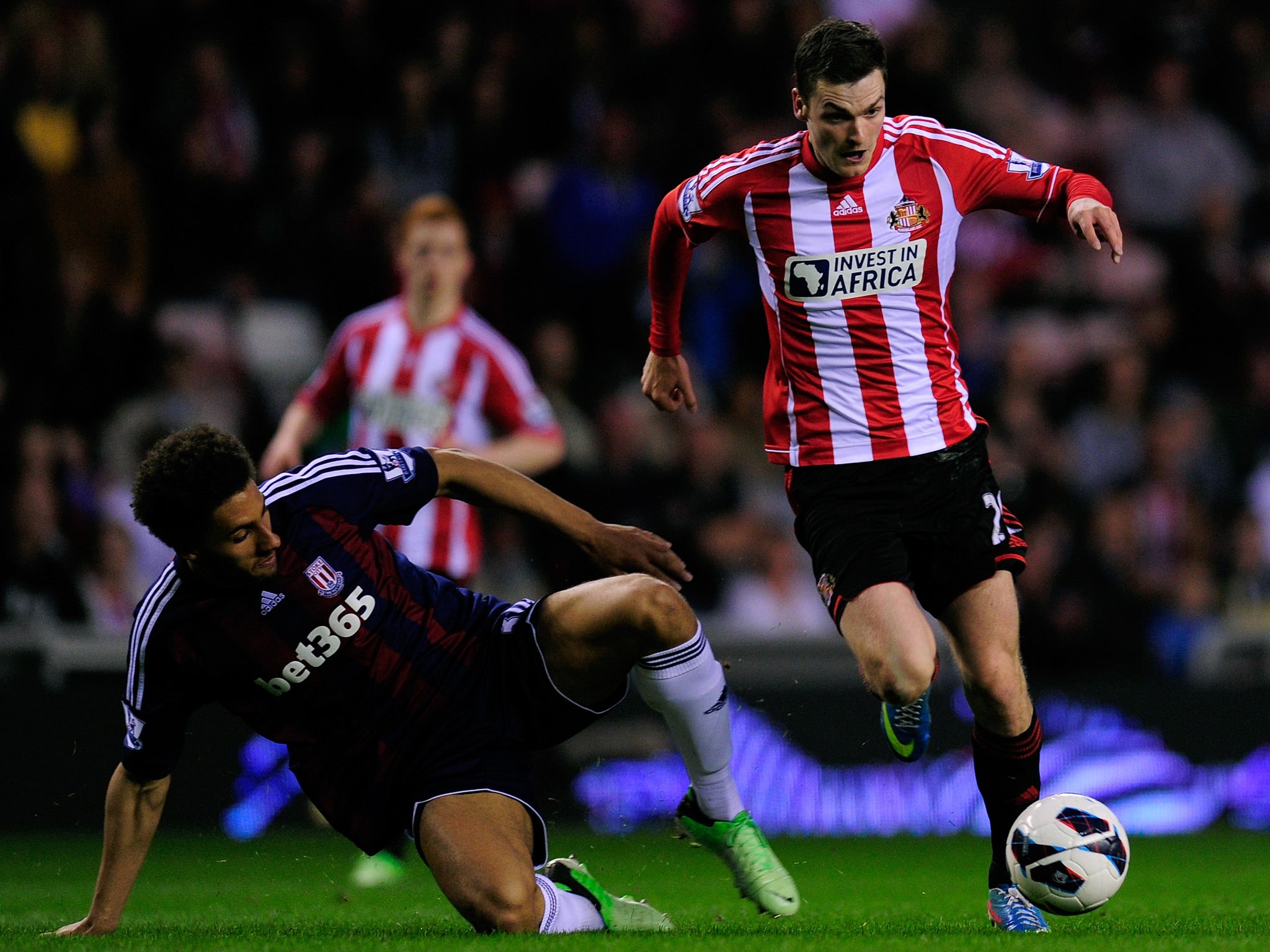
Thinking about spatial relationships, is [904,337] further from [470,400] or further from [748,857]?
[470,400]

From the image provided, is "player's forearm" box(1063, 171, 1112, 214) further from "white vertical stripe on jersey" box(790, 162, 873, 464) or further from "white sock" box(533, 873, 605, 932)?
"white sock" box(533, 873, 605, 932)

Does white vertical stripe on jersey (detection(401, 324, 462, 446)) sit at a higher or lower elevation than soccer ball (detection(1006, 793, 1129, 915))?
higher

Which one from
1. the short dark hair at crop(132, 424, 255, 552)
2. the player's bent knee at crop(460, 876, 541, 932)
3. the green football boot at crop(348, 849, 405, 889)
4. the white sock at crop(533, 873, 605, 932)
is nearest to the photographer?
the short dark hair at crop(132, 424, 255, 552)

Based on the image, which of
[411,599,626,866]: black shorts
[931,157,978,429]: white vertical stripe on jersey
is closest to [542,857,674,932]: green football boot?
[411,599,626,866]: black shorts

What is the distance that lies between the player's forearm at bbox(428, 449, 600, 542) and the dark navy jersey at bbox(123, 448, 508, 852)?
46mm

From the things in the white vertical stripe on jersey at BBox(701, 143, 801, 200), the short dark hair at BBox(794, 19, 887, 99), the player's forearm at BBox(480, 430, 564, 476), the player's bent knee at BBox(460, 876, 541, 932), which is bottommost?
the player's bent knee at BBox(460, 876, 541, 932)

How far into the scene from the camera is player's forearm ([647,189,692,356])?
187 inches

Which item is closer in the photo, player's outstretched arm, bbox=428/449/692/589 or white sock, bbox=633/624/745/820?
player's outstretched arm, bbox=428/449/692/589

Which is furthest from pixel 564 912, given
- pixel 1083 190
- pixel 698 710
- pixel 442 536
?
pixel 442 536

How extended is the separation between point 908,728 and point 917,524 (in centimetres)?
64

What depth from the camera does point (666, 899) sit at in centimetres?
538

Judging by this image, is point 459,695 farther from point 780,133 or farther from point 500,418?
point 780,133

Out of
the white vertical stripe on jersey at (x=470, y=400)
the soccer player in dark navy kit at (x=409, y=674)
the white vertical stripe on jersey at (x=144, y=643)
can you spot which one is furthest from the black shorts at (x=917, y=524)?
the white vertical stripe on jersey at (x=470, y=400)

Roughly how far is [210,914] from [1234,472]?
714 centimetres
